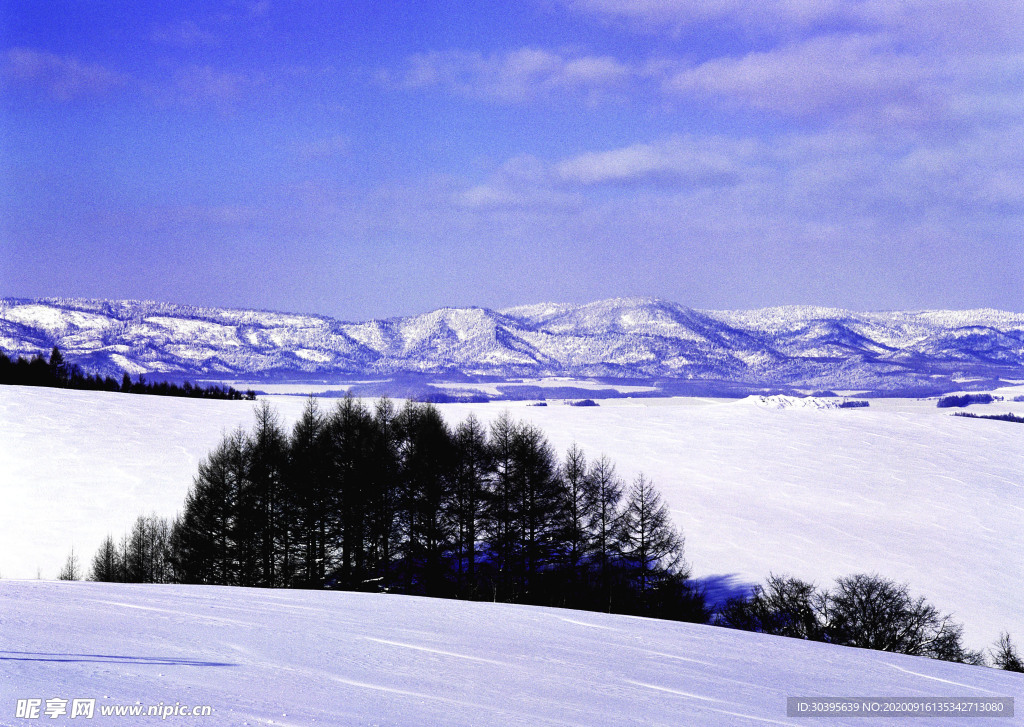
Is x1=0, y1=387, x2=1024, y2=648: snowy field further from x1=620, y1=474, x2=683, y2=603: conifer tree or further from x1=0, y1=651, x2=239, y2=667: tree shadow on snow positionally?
x1=0, y1=651, x2=239, y2=667: tree shadow on snow

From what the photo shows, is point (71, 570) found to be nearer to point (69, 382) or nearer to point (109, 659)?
point (109, 659)

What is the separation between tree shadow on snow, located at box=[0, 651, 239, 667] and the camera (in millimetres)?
9086

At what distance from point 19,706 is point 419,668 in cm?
480

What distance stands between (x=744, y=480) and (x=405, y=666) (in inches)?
2161

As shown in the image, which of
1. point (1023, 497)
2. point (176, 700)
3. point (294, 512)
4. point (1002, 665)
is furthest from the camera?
point (1023, 497)

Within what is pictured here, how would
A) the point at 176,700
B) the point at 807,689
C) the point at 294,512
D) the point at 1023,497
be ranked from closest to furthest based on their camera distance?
the point at 176,700 < the point at 807,689 < the point at 294,512 < the point at 1023,497

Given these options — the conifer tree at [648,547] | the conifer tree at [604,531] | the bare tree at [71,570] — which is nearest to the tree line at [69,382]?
the bare tree at [71,570]

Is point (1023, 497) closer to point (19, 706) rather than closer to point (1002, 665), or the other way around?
point (1002, 665)

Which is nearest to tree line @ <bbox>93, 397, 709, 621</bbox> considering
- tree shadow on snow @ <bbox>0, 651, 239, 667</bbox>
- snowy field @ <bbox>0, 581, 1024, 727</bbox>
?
snowy field @ <bbox>0, 581, 1024, 727</bbox>

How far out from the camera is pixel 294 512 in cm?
3741

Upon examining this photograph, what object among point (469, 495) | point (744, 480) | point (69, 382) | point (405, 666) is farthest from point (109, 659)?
point (69, 382)

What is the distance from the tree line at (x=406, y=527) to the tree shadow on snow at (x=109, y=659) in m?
25.3

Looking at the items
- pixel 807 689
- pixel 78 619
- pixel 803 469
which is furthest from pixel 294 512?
pixel 803 469

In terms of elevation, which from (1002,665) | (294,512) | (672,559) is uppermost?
(294,512)
